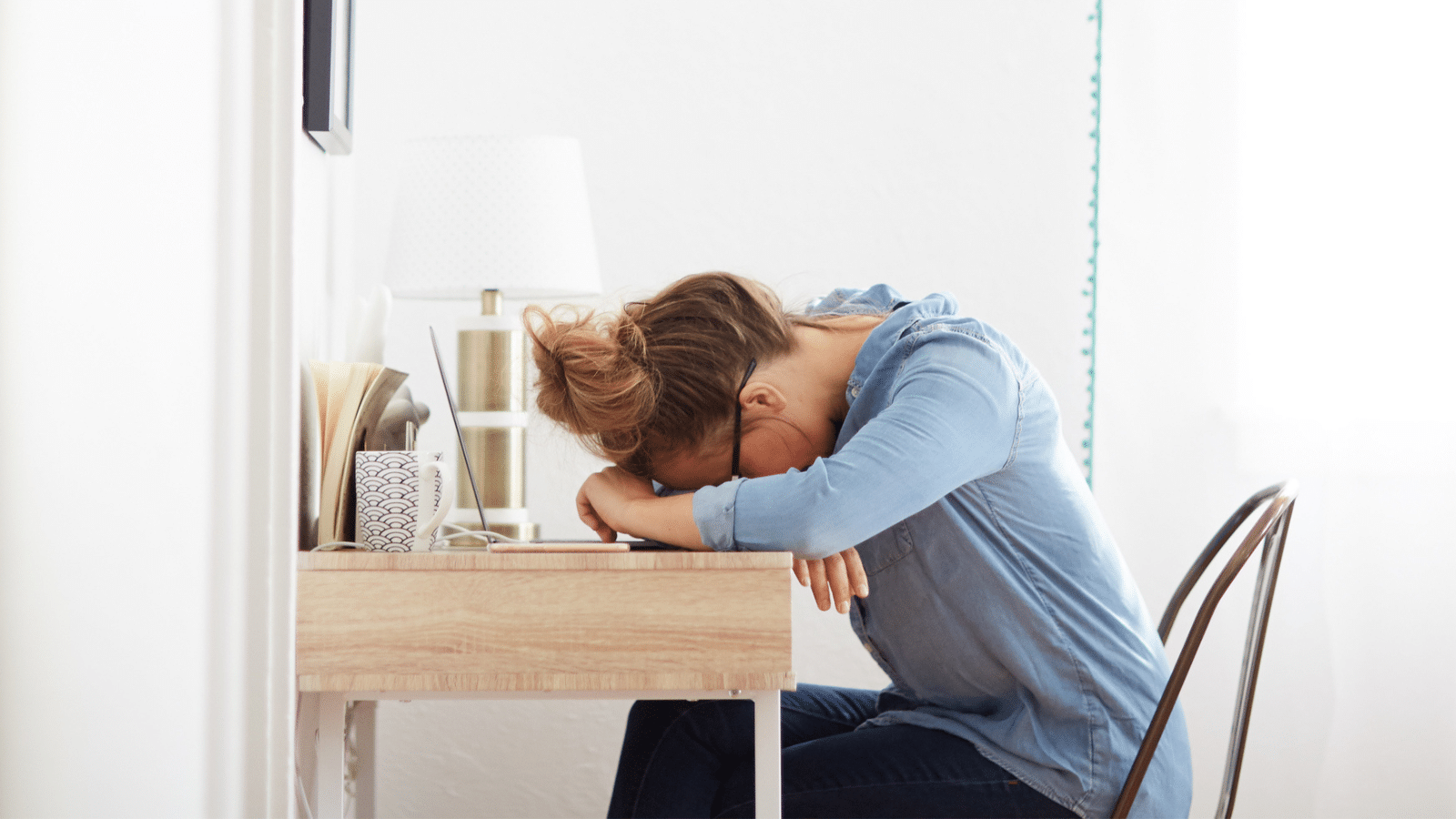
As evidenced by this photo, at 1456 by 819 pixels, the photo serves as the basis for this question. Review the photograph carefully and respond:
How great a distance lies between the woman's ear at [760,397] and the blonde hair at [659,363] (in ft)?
0.04

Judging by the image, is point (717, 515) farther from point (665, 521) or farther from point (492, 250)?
point (492, 250)

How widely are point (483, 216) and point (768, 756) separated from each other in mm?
881

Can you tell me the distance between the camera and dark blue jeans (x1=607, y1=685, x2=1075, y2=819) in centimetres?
100

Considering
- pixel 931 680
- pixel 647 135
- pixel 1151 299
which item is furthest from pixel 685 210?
pixel 931 680

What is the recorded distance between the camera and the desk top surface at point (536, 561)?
35.3 inches

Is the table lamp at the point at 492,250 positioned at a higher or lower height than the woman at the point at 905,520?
higher

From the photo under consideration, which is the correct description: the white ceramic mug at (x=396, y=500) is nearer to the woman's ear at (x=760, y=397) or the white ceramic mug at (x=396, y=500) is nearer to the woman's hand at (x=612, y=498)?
the woman's hand at (x=612, y=498)

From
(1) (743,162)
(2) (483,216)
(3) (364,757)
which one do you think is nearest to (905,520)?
(2) (483,216)

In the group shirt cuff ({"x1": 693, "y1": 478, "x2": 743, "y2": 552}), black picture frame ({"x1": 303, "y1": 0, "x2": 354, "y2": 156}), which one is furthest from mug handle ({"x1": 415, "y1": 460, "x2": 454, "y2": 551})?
black picture frame ({"x1": 303, "y1": 0, "x2": 354, "y2": 156})

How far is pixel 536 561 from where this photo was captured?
90cm

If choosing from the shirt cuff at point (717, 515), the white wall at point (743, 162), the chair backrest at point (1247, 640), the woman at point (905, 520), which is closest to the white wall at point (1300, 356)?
the white wall at point (743, 162)

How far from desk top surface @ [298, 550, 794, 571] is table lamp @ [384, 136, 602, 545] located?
2.09 feet

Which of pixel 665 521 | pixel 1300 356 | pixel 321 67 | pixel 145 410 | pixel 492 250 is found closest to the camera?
pixel 145 410

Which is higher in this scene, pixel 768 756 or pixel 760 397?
pixel 760 397
